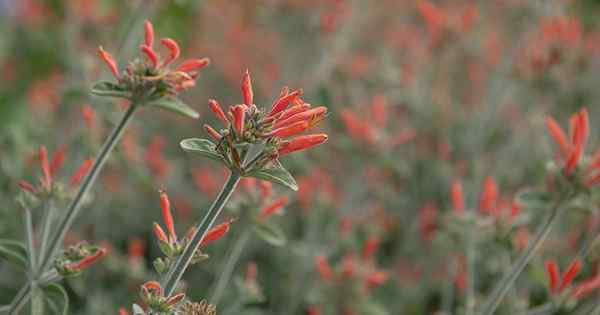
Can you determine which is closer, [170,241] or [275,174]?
[275,174]

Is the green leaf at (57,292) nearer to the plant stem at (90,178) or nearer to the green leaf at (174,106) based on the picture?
the plant stem at (90,178)

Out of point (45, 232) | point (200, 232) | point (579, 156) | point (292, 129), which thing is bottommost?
point (45, 232)

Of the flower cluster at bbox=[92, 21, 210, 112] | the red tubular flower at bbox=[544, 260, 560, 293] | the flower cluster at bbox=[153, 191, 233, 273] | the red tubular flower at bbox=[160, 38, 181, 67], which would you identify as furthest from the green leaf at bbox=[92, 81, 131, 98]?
the red tubular flower at bbox=[544, 260, 560, 293]

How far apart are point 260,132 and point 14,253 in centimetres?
69

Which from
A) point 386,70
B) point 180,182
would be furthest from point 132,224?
point 386,70

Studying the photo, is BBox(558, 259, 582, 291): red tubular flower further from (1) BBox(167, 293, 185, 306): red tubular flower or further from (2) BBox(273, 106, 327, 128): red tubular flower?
(1) BBox(167, 293, 185, 306): red tubular flower

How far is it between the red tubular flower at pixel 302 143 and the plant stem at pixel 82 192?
1.33ft

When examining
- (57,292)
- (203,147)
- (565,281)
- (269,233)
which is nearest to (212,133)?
(203,147)

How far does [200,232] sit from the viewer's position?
Result: 1.31 m

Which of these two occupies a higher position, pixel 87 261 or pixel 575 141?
pixel 575 141

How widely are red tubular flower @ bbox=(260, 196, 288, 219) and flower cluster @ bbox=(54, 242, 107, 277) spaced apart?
1.53 ft

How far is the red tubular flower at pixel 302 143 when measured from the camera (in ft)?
4.20

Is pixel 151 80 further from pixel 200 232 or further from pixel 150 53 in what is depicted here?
pixel 200 232

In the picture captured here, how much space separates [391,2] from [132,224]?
8.57 feet
